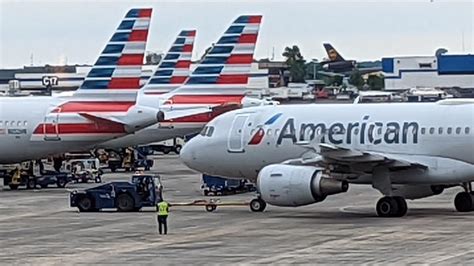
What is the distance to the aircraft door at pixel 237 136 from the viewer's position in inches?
1681

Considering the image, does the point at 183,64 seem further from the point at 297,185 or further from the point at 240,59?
the point at 297,185

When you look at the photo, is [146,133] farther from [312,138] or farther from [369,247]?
[369,247]

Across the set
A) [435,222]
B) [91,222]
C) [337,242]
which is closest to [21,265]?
[337,242]

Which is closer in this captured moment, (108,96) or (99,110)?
(99,110)

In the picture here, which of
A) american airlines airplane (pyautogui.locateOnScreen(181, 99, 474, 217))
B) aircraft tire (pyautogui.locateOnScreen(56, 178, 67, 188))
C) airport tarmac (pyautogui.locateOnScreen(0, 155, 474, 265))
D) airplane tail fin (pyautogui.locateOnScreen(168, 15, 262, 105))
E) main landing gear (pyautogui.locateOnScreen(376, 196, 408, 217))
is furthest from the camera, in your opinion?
airplane tail fin (pyautogui.locateOnScreen(168, 15, 262, 105))

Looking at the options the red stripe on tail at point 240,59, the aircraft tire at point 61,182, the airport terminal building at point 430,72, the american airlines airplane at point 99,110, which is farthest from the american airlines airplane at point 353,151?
the airport terminal building at point 430,72

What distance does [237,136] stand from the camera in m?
42.8

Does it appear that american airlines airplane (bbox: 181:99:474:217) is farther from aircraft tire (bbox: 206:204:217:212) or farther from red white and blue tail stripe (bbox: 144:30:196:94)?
red white and blue tail stripe (bbox: 144:30:196:94)

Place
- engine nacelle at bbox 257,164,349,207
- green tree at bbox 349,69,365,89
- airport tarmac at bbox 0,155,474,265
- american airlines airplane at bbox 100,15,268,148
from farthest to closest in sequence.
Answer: green tree at bbox 349,69,365,89, american airlines airplane at bbox 100,15,268,148, engine nacelle at bbox 257,164,349,207, airport tarmac at bbox 0,155,474,265

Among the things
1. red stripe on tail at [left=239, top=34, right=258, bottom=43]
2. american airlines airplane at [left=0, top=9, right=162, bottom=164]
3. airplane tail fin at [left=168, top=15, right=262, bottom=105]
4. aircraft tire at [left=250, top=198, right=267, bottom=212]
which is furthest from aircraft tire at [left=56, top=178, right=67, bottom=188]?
aircraft tire at [left=250, top=198, right=267, bottom=212]

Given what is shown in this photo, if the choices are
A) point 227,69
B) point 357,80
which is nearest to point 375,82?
point 357,80

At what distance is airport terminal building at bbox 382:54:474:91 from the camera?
5551 inches

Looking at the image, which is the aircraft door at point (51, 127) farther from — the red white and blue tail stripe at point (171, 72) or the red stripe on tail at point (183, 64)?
the red stripe on tail at point (183, 64)

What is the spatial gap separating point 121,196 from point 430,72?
116 metres
